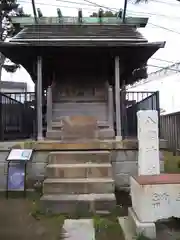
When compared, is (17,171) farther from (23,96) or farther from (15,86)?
(15,86)

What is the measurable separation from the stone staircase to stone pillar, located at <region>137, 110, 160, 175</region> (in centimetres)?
102

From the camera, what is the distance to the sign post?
7758 millimetres

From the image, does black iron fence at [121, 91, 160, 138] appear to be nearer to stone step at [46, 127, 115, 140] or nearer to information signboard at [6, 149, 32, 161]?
stone step at [46, 127, 115, 140]

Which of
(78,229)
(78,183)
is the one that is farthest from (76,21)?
(78,229)

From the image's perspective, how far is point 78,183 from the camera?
7.00m

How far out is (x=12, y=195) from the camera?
25.7 ft

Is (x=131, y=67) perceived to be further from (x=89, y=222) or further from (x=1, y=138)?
(x=89, y=222)

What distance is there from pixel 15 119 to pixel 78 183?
4186 mm

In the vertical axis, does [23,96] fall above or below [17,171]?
above

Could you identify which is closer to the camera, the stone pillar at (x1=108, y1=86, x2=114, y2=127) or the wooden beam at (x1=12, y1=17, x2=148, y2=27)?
the stone pillar at (x1=108, y1=86, x2=114, y2=127)

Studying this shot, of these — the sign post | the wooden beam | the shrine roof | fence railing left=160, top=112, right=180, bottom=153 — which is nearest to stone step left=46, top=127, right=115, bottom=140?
the sign post

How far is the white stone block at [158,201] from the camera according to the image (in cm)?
483

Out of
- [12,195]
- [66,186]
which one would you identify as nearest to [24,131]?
[12,195]

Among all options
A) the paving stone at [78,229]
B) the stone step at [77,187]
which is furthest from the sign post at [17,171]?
the paving stone at [78,229]
